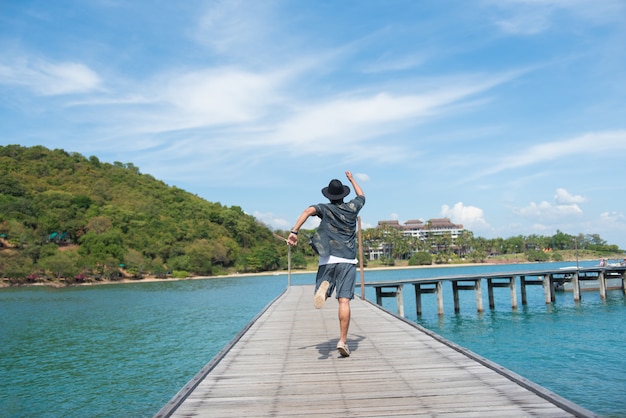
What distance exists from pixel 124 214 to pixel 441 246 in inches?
2960

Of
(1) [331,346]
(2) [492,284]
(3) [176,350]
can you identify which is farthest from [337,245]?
(2) [492,284]

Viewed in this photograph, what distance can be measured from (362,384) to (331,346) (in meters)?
2.48

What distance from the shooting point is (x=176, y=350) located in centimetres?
1739

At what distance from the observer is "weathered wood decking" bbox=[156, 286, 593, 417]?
4027mm

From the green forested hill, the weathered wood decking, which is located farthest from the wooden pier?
the green forested hill

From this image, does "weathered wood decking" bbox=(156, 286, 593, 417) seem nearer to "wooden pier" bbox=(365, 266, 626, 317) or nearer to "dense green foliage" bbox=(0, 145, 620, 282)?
"wooden pier" bbox=(365, 266, 626, 317)

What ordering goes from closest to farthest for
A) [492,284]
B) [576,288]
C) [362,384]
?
[362,384] → [492,284] → [576,288]

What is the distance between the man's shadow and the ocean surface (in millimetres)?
4569

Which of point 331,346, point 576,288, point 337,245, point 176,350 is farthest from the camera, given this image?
point 576,288

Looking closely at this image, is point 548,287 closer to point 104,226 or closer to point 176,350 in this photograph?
point 176,350

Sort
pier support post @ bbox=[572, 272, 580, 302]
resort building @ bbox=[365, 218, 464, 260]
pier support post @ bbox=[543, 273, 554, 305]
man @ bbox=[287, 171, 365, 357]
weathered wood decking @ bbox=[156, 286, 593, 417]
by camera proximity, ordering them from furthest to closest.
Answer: resort building @ bbox=[365, 218, 464, 260] < pier support post @ bbox=[572, 272, 580, 302] < pier support post @ bbox=[543, 273, 554, 305] < man @ bbox=[287, 171, 365, 357] < weathered wood decking @ bbox=[156, 286, 593, 417]

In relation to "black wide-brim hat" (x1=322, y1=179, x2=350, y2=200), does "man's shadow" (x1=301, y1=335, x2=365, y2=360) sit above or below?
below

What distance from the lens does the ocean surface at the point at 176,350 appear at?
Result: 440 inches

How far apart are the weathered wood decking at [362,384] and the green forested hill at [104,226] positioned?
206 feet
